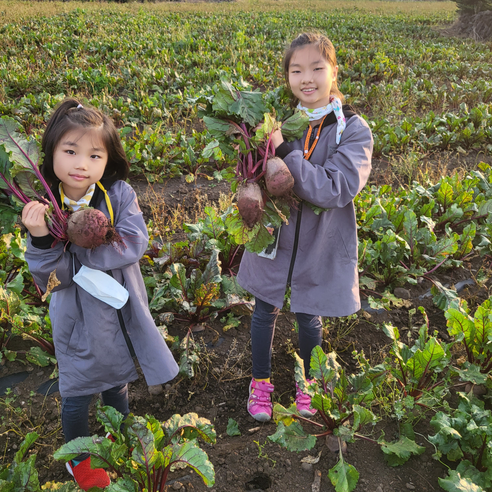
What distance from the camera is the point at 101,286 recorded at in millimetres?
1794

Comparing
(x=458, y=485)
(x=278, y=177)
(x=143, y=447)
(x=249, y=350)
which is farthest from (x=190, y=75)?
(x=458, y=485)

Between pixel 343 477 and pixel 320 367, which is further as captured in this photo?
pixel 320 367

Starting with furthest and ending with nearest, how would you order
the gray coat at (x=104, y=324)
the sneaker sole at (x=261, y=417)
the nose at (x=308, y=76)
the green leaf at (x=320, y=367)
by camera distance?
the sneaker sole at (x=261, y=417) < the green leaf at (x=320, y=367) < the nose at (x=308, y=76) < the gray coat at (x=104, y=324)

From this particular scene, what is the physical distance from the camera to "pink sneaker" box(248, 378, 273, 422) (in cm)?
249

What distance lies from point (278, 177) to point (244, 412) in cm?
161

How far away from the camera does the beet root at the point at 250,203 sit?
1794mm

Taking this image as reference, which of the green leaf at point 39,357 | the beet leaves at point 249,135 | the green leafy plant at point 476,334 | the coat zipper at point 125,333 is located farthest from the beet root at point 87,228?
the green leafy plant at point 476,334

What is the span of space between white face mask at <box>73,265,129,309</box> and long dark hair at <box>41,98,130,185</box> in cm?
47

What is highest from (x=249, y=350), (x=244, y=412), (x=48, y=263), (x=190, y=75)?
(x=190, y=75)

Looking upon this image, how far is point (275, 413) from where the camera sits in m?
2.19

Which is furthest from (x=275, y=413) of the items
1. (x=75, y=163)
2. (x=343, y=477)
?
(x=75, y=163)

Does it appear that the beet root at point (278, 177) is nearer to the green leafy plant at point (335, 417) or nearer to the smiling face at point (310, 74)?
the smiling face at point (310, 74)

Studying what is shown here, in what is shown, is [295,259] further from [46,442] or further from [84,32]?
[84,32]

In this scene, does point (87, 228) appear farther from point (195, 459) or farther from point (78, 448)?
point (195, 459)
